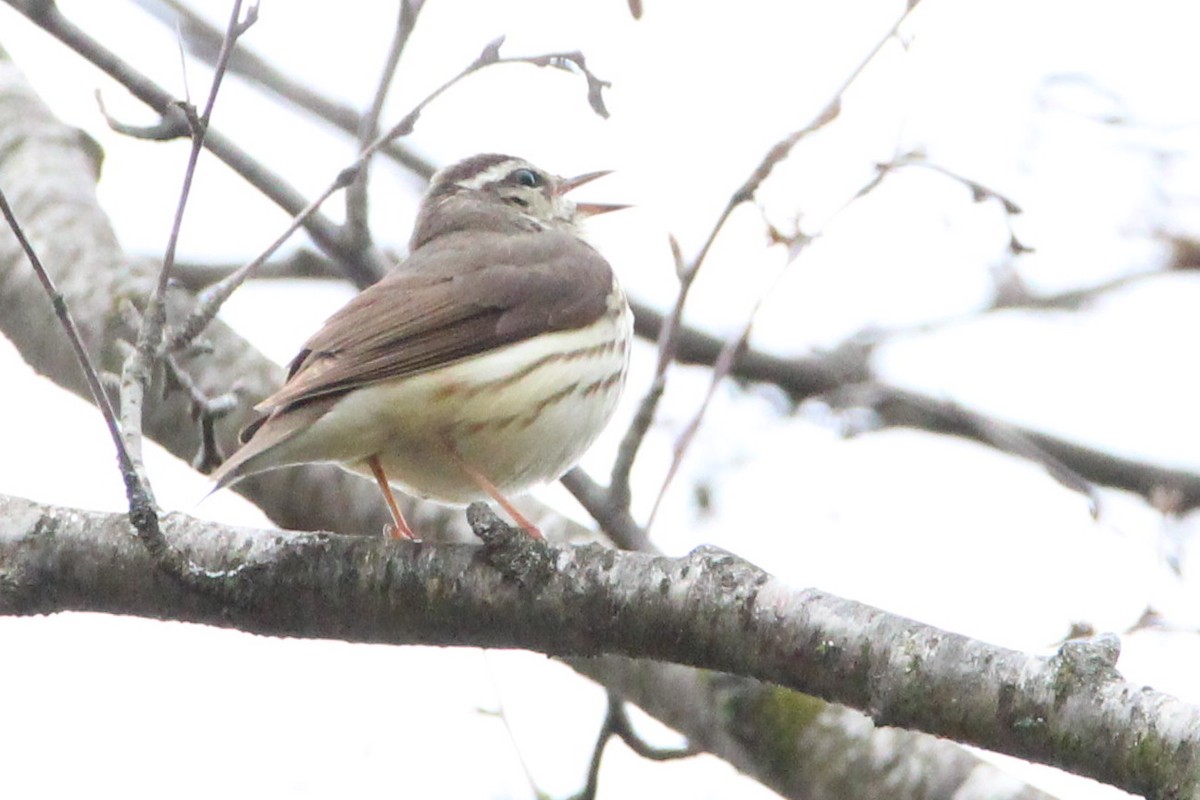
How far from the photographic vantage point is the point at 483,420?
5316 millimetres

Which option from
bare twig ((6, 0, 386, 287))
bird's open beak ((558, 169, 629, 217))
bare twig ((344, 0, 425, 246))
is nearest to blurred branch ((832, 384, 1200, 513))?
bird's open beak ((558, 169, 629, 217))

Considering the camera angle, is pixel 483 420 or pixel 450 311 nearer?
pixel 483 420

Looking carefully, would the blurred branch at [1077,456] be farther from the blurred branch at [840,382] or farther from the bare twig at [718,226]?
the bare twig at [718,226]

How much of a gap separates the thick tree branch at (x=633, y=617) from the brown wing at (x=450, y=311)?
35.6 inches

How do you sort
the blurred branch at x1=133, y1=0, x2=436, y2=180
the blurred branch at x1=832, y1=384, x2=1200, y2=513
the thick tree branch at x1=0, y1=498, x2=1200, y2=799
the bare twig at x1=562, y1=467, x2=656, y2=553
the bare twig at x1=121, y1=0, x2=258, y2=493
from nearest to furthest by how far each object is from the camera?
the thick tree branch at x1=0, y1=498, x2=1200, y2=799 → the bare twig at x1=121, y1=0, x2=258, y2=493 → the bare twig at x1=562, y1=467, x2=656, y2=553 → the blurred branch at x1=832, y1=384, x2=1200, y2=513 → the blurred branch at x1=133, y1=0, x2=436, y2=180

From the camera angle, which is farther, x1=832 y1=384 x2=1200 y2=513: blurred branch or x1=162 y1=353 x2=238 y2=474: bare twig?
x1=832 y1=384 x2=1200 y2=513: blurred branch

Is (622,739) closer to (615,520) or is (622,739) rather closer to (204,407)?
(615,520)

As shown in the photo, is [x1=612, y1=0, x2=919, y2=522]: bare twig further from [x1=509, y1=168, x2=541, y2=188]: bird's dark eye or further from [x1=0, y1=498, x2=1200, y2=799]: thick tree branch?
[x1=509, y1=168, x2=541, y2=188]: bird's dark eye

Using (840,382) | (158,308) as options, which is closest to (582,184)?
(840,382)

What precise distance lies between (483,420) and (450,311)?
56 centimetres

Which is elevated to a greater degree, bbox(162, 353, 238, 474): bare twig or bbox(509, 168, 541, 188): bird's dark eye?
bbox(509, 168, 541, 188): bird's dark eye

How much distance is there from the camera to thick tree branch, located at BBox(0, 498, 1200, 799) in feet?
10.8

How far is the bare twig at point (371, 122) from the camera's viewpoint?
5.04 meters

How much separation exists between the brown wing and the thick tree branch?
2.97 feet
